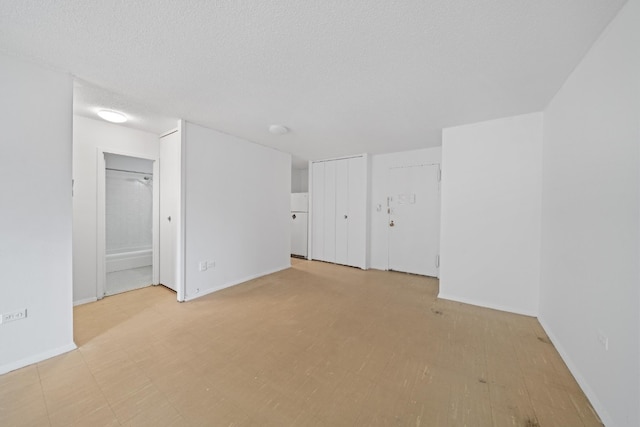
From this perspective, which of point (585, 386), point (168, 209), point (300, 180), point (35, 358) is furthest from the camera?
point (300, 180)

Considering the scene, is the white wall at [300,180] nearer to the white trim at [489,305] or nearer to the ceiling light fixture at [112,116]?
the ceiling light fixture at [112,116]

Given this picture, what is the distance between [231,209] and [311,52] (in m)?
2.62

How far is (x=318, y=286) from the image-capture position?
3.65 m

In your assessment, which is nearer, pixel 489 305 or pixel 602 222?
pixel 602 222

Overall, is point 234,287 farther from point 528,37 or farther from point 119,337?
point 528,37

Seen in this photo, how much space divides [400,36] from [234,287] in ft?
11.8

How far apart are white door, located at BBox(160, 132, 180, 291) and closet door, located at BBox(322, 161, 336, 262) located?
2953 millimetres

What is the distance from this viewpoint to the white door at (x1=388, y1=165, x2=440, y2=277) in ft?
13.6

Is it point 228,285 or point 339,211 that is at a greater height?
point 339,211

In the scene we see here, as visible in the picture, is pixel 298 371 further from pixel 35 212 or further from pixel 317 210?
pixel 317 210

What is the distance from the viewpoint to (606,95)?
1.44m

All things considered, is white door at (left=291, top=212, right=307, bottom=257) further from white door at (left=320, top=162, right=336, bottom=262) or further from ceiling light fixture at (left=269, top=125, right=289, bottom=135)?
ceiling light fixture at (left=269, top=125, right=289, bottom=135)

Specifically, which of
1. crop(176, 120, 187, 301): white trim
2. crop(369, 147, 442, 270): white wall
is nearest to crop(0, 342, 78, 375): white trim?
crop(176, 120, 187, 301): white trim

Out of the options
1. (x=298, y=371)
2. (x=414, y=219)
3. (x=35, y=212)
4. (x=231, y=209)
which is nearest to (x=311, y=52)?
(x=298, y=371)
